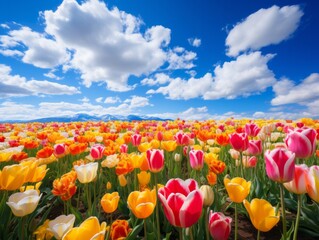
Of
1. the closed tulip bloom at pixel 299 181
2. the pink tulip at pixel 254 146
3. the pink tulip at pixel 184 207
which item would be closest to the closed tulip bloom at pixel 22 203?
the pink tulip at pixel 184 207

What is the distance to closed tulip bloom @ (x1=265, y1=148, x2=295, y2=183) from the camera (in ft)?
5.23

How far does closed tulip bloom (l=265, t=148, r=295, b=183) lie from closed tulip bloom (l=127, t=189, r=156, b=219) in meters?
0.89

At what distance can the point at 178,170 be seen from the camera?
4.19m

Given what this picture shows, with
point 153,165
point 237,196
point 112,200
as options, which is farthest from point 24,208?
point 237,196

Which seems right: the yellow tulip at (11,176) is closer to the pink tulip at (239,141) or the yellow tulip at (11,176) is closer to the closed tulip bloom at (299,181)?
the closed tulip bloom at (299,181)

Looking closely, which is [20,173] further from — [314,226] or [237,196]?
[314,226]

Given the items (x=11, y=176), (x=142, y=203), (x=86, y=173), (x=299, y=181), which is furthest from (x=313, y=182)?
(x=11, y=176)

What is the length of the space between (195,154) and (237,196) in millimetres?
985

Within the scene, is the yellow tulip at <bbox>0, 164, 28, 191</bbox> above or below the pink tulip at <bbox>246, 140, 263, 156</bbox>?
below

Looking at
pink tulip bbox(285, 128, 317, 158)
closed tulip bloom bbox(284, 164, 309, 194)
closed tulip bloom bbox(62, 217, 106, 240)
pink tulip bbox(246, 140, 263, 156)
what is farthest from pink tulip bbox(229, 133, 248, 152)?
closed tulip bloom bbox(62, 217, 106, 240)

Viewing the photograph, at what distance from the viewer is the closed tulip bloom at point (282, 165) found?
62.8 inches

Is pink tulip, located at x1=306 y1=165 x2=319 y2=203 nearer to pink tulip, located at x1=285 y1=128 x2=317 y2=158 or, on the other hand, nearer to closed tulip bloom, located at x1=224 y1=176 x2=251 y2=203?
closed tulip bloom, located at x1=224 y1=176 x2=251 y2=203

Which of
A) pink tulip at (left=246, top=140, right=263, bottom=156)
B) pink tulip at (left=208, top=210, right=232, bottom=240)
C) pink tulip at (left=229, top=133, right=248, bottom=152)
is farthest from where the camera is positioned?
pink tulip at (left=246, top=140, right=263, bottom=156)

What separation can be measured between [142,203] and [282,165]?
1010 mm
